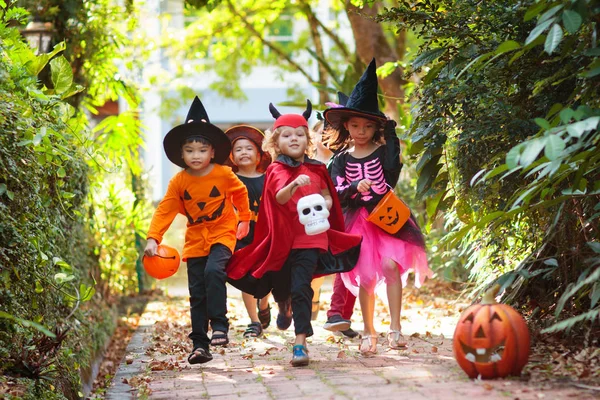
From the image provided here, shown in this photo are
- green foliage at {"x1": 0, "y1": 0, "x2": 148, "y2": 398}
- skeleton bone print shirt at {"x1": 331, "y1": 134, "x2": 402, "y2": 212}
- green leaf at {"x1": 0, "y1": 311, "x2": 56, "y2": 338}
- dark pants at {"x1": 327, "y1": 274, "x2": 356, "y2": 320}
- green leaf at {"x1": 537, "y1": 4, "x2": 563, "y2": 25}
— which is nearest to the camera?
green leaf at {"x1": 0, "y1": 311, "x2": 56, "y2": 338}

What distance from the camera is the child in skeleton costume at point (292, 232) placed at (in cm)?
611

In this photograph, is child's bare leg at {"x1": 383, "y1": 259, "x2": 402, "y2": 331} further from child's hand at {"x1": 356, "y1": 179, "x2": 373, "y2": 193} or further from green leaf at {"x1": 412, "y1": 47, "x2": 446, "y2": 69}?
green leaf at {"x1": 412, "y1": 47, "x2": 446, "y2": 69}

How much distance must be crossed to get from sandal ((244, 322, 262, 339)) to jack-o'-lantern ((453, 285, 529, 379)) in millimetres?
3226

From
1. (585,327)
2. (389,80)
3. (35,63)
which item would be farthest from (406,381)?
(389,80)

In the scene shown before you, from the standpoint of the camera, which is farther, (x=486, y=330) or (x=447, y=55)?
(x=447, y=55)

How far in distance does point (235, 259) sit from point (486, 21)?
239 cm

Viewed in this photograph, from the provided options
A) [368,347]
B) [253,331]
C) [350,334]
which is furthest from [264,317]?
[368,347]

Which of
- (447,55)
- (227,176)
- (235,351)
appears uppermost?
(447,55)

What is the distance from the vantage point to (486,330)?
4750 mm

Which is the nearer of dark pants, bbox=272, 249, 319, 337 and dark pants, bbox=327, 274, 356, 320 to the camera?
dark pants, bbox=272, 249, 319, 337

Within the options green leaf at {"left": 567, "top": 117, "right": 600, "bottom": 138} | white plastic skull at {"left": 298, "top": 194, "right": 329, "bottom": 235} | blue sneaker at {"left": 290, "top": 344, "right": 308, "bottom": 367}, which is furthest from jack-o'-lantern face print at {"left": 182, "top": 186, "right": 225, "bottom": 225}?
green leaf at {"left": 567, "top": 117, "right": 600, "bottom": 138}

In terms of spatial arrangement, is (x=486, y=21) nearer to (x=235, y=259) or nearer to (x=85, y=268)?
(x=235, y=259)

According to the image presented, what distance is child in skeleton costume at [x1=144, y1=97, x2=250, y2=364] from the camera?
632 cm

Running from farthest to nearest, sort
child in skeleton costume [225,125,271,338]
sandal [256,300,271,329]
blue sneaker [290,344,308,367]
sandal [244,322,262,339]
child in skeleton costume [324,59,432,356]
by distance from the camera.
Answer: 1. sandal [256,300,271,329]
2. child in skeleton costume [225,125,271,338]
3. sandal [244,322,262,339]
4. child in skeleton costume [324,59,432,356]
5. blue sneaker [290,344,308,367]
